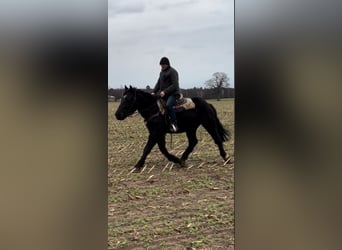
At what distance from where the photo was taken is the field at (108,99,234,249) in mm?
1489

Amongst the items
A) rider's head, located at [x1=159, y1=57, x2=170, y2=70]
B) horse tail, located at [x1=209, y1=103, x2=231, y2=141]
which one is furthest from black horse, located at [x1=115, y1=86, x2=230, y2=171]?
rider's head, located at [x1=159, y1=57, x2=170, y2=70]

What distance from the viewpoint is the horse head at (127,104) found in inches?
61.0

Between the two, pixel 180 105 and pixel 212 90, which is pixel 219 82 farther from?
pixel 180 105

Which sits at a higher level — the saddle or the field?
the saddle

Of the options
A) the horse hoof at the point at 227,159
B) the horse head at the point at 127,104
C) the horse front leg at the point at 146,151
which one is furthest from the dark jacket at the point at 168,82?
the horse hoof at the point at 227,159

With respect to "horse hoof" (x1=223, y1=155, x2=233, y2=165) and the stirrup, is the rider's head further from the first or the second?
"horse hoof" (x1=223, y1=155, x2=233, y2=165)

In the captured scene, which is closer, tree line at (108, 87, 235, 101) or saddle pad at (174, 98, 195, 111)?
tree line at (108, 87, 235, 101)

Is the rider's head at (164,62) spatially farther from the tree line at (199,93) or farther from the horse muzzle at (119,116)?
the horse muzzle at (119,116)

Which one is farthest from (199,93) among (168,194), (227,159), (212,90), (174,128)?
(168,194)

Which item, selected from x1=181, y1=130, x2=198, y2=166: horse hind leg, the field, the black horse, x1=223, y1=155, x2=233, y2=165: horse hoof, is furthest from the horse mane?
x1=223, y1=155, x2=233, y2=165: horse hoof

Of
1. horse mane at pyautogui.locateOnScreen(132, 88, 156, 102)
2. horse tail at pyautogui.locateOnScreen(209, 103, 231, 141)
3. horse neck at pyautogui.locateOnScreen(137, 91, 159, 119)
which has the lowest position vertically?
horse tail at pyautogui.locateOnScreen(209, 103, 231, 141)

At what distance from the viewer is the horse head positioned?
5.08 ft
